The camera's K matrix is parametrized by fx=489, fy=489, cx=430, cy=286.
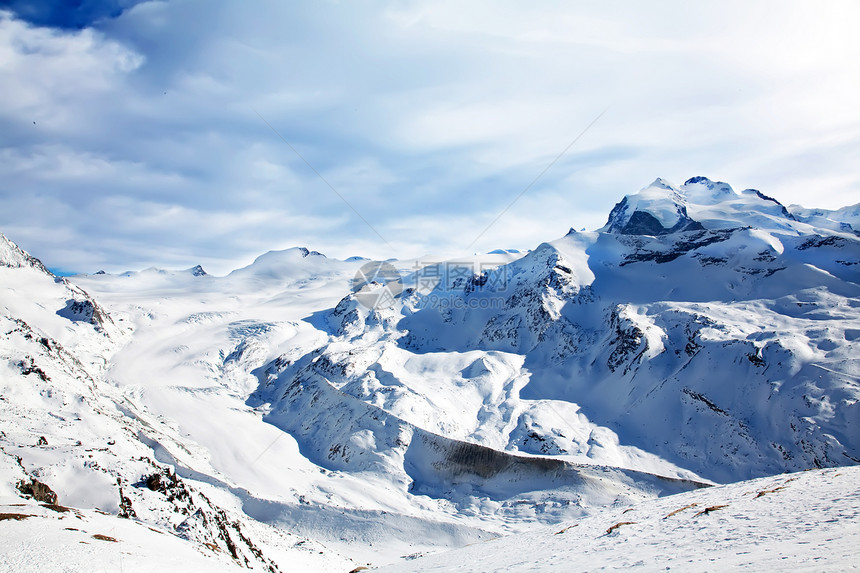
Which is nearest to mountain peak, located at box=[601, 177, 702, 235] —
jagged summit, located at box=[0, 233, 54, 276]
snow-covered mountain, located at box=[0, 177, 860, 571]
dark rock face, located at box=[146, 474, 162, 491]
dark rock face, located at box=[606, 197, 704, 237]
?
dark rock face, located at box=[606, 197, 704, 237]

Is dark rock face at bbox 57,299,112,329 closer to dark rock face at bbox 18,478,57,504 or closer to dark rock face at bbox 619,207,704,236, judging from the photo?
dark rock face at bbox 18,478,57,504

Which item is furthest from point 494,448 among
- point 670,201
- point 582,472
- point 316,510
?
point 670,201

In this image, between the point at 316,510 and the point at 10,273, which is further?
the point at 10,273

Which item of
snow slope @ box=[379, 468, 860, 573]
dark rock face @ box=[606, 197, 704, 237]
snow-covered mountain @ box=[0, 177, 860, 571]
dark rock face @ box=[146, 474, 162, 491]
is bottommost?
snow-covered mountain @ box=[0, 177, 860, 571]

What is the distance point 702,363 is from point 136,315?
14726cm

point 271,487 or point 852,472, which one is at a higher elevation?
point 852,472

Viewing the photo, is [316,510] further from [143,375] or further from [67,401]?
[143,375]

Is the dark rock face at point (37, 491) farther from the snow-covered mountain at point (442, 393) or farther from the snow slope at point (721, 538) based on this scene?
the snow slope at point (721, 538)

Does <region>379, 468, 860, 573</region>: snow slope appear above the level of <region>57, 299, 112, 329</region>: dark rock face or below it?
above

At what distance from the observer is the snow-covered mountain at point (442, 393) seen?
6269cm

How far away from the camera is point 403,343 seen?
450ft

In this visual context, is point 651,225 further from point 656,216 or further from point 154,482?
point 154,482

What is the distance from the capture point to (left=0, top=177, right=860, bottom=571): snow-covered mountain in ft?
206

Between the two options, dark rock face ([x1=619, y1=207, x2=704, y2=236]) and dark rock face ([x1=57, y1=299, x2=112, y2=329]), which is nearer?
dark rock face ([x1=57, y1=299, x2=112, y2=329])
